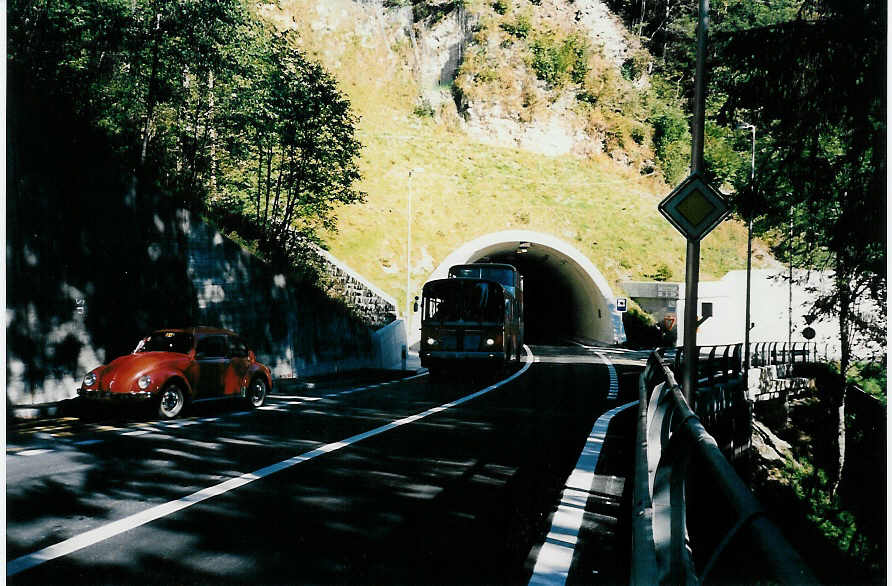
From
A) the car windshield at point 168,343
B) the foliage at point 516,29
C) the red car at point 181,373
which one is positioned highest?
the foliage at point 516,29

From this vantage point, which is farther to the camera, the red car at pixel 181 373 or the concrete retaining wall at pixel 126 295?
the concrete retaining wall at pixel 126 295

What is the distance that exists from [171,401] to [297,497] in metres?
6.91

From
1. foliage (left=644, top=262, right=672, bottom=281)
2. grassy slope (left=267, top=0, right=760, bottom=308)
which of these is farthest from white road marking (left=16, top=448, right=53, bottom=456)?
foliage (left=644, top=262, right=672, bottom=281)

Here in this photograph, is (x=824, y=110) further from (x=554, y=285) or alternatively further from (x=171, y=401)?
(x=554, y=285)

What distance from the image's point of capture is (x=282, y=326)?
886 inches

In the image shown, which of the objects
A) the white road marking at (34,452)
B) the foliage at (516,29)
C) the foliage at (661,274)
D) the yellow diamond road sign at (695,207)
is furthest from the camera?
the foliage at (516,29)

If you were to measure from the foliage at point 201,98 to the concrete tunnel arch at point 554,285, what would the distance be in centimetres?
1419

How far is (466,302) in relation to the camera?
24.6m

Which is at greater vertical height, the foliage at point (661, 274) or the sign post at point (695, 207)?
the foliage at point (661, 274)

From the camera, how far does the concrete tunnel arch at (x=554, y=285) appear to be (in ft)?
147

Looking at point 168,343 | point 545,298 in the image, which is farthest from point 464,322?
point 545,298

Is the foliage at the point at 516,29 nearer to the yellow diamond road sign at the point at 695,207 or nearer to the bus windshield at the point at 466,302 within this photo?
the bus windshield at the point at 466,302

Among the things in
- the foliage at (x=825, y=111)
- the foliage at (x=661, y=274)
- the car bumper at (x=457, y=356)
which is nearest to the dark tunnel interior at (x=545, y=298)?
the foliage at (x=661, y=274)

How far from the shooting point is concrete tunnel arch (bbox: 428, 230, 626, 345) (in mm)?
44812
